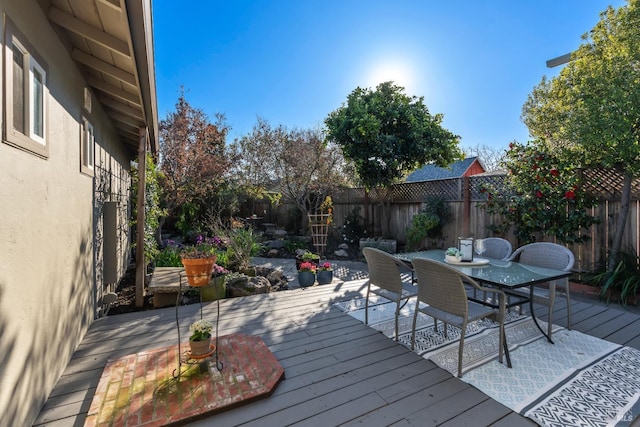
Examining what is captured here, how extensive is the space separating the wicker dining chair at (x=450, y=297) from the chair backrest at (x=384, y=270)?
0.85 ft

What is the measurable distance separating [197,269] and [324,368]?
4.16 ft

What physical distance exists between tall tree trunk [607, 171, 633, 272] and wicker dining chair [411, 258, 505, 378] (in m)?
3.09

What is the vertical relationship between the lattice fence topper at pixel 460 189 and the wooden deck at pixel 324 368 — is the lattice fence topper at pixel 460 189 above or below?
above

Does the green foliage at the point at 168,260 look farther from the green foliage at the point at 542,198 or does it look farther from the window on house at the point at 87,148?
the green foliage at the point at 542,198

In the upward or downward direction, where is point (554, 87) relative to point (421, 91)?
downward

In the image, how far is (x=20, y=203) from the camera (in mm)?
1591

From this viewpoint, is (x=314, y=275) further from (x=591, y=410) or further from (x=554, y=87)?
(x=554, y=87)

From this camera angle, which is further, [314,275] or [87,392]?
[314,275]

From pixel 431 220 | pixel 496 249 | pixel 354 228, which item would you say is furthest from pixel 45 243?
pixel 354 228

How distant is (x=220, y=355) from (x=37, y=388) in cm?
114

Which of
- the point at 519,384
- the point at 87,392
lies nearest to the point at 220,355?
the point at 87,392

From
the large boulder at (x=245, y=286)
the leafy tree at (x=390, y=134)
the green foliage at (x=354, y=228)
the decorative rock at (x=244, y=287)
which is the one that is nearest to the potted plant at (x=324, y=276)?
the large boulder at (x=245, y=286)

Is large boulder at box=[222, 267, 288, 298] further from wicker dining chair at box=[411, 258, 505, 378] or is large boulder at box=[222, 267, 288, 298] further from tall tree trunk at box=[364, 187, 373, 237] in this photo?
tall tree trunk at box=[364, 187, 373, 237]

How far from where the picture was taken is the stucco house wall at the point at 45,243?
1.49m
